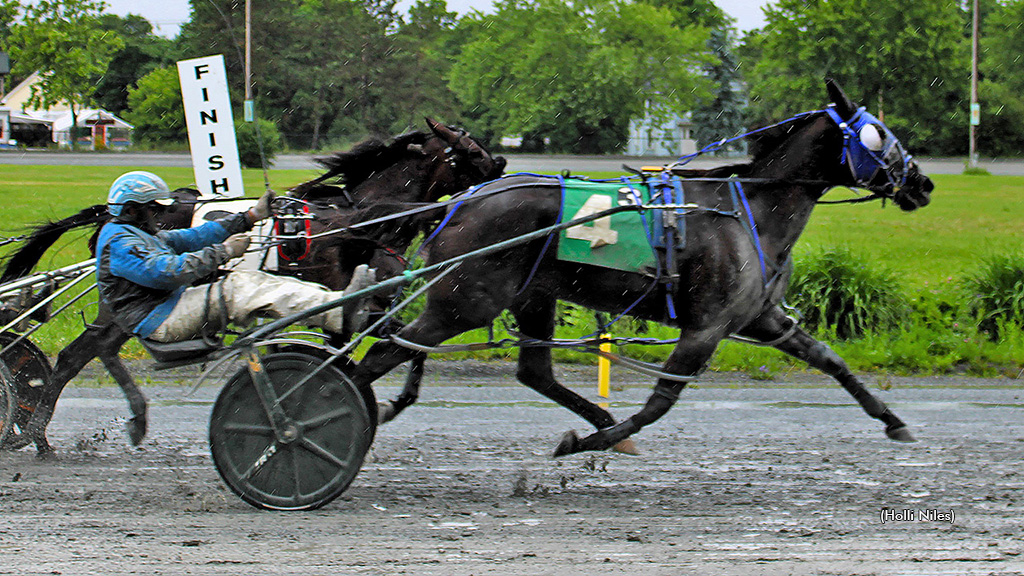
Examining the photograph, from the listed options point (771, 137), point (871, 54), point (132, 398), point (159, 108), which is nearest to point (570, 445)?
point (771, 137)

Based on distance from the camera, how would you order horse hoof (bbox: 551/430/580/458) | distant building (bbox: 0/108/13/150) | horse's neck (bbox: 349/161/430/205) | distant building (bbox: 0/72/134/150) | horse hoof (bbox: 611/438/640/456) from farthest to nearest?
distant building (bbox: 0/108/13/150)
distant building (bbox: 0/72/134/150)
horse's neck (bbox: 349/161/430/205)
horse hoof (bbox: 611/438/640/456)
horse hoof (bbox: 551/430/580/458)

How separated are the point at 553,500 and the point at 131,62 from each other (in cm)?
2962

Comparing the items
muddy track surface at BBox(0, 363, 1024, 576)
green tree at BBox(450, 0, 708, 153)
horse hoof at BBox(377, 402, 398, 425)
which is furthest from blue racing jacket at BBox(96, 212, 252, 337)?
green tree at BBox(450, 0, 708, 153)

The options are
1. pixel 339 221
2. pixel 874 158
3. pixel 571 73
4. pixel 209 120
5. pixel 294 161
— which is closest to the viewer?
pixel 874 158

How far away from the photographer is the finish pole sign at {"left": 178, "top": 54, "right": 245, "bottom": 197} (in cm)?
770

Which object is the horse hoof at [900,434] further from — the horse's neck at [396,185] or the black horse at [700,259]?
the horse's neck at [396,185]

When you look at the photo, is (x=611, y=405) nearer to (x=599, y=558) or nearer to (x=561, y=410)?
(x=561, y=410)

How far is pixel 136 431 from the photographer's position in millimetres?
5312

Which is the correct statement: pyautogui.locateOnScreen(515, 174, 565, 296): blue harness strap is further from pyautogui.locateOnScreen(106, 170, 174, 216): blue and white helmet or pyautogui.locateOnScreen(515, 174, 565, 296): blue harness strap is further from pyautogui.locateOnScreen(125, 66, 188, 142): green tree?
pyautogui.locateOnScreen(125, 66, 188, 142): green tree

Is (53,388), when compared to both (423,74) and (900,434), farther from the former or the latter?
(423,74)

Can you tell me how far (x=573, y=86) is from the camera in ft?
66.9

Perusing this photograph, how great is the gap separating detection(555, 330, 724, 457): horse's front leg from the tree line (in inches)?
559

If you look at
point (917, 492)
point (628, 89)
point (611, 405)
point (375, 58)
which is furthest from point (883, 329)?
point (375, 58)

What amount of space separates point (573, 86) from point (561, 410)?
1451 cm
